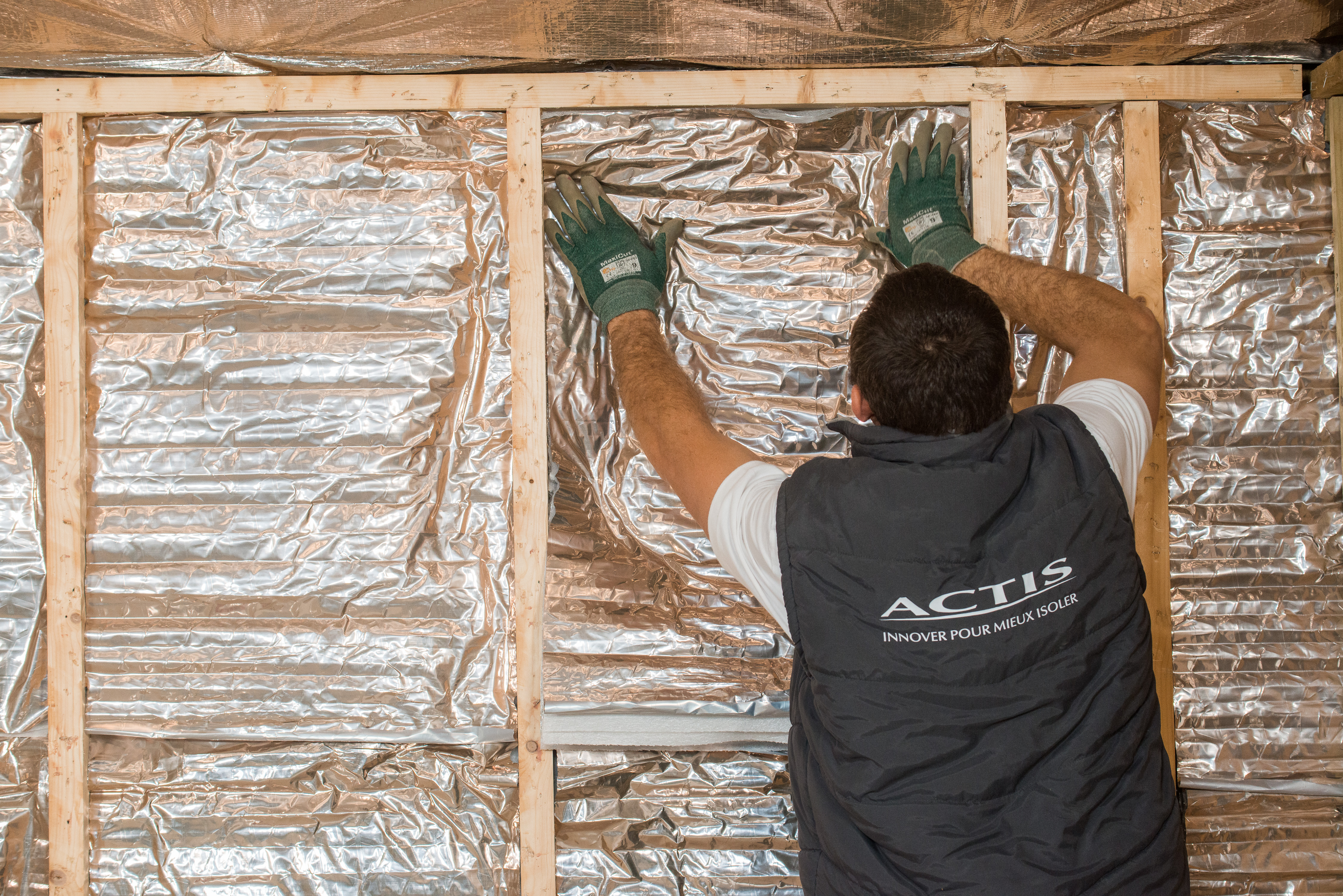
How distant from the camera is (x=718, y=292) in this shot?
1.67 meters

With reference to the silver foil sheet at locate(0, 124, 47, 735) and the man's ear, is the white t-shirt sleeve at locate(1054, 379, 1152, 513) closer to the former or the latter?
the man's ear

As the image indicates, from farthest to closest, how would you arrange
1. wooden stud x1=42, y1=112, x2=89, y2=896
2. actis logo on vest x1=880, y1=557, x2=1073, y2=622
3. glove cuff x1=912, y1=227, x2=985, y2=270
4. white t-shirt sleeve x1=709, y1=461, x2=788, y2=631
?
wooden stud x1=42, y1=112, x2=89, y2=896
glove cuff x1=912, y1=227, x2=985, y2=270
white t-shirt sleeve x1=709, y1=461, x2=788, y2=631
actis logo on vest x1=880, y1=557, x2=1073, y2=622

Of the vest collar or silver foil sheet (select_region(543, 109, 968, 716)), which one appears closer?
the vest collar

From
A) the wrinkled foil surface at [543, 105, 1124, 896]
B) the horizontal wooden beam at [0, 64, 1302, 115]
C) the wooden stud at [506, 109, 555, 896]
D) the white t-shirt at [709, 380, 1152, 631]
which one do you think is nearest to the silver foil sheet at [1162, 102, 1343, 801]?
the horizontal wooden beam at [0, 64, 1302, 115]

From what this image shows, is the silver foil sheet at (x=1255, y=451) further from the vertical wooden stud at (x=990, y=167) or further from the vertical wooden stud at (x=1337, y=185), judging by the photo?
the vertical wooden stud at (x=990, y=167)

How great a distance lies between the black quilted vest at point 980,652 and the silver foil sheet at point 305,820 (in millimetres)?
944

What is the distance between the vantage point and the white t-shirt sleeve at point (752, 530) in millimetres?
1104

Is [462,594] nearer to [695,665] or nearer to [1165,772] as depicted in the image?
[695,665]

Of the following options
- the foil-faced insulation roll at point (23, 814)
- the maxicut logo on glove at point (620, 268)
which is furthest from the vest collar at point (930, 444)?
the foil-faced insulation roll at point (23, 814)

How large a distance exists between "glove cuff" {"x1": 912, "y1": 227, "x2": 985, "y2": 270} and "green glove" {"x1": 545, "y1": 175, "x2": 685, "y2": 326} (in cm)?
49

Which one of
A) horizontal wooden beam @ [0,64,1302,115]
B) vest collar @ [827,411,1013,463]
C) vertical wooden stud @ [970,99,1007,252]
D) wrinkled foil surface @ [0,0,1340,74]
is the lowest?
vest collar @ [827,411,1013,463]

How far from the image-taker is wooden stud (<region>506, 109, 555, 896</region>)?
160 cm

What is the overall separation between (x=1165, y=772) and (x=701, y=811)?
905mm

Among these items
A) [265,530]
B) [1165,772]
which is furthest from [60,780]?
[1165,772]
